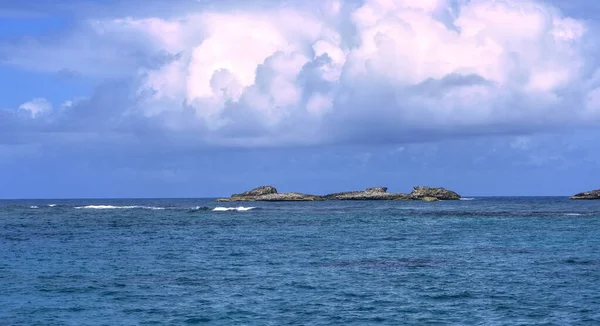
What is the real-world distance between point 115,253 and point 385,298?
93.1ft

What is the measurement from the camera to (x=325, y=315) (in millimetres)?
29516

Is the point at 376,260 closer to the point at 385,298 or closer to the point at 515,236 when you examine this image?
the point at 385,298

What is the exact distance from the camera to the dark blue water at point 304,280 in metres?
29.7

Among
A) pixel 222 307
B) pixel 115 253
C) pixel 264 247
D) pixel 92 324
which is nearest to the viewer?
pixel 92 324

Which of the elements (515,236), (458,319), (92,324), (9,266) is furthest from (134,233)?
(458,319)

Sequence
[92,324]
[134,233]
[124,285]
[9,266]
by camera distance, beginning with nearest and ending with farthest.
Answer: [92,324] < [124,285] < [9,266] < [134,233]

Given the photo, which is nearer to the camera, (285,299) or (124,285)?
(285,299)

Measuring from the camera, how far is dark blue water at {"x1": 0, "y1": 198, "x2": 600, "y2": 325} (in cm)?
2967

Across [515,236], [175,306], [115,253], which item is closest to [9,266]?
[115,253]

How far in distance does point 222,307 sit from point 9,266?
22361 millimetres

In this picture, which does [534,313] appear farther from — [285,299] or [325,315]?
[285,299]

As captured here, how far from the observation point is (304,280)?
38562mm

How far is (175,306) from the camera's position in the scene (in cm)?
3125

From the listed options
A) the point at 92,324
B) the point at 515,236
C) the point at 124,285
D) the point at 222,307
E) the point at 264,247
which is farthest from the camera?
the point at 515,236
